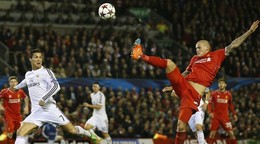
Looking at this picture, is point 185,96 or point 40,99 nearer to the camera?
point 40,99

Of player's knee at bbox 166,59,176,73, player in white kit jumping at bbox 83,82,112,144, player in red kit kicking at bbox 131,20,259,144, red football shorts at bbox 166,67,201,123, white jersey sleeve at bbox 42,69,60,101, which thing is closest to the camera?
player in red kit kicking at bbox 131,20,259,144

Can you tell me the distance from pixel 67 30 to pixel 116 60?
13.2 feet

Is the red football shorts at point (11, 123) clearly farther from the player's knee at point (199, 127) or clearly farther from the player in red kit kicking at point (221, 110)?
the player in red kit kicking at point (221, 110)

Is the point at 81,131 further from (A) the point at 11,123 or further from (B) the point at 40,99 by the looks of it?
(A) the point at 11,123

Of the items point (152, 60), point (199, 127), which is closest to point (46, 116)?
point (152, 60)

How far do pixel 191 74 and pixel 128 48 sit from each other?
14.5 m

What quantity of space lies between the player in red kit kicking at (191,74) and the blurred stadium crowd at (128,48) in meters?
9.19

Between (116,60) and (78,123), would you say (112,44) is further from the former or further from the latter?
(78,123)

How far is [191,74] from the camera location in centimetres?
1278

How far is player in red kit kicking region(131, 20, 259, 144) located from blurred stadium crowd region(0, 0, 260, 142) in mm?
9189

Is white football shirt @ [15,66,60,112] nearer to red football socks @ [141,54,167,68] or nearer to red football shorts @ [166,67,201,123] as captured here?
red football socks @ [141,54,167,68]

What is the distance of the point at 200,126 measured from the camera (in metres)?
16.0

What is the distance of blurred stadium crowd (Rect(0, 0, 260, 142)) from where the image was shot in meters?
22.9

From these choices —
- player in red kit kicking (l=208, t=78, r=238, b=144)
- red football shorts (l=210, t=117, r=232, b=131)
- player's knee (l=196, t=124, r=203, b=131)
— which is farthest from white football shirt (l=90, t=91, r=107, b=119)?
player's knee (l=196, t=124, r=203, b=131)
